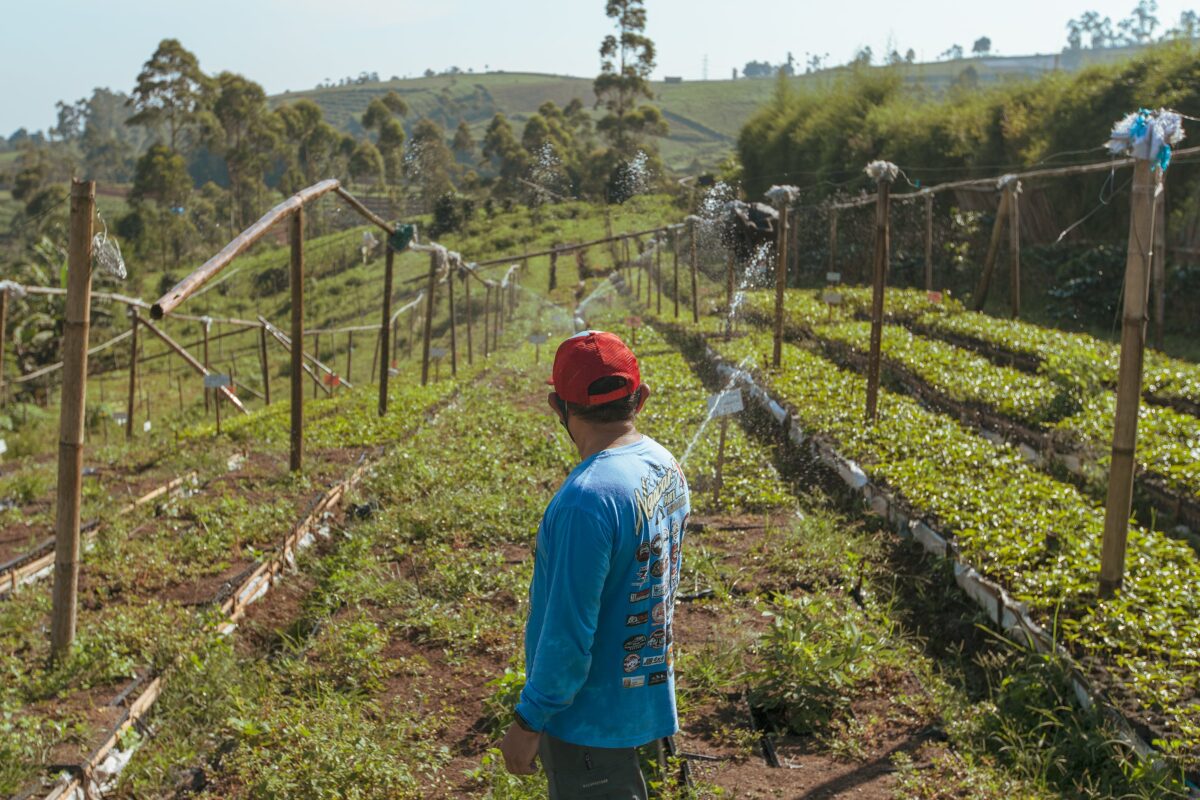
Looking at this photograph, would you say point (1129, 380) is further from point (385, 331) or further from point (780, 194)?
point (385, 331)

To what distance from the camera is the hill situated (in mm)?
101250

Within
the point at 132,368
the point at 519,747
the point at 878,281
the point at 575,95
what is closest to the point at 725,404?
the point at 878,281

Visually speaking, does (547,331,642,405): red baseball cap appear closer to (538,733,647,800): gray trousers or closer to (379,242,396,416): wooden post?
(538,733,647,800): gray trousers

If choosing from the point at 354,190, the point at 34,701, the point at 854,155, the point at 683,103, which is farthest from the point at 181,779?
the point at 683,103

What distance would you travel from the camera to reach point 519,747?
2.46 metres

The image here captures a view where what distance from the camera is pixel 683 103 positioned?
4500 inches

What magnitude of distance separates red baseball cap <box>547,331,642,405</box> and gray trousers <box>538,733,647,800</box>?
85 centimetres

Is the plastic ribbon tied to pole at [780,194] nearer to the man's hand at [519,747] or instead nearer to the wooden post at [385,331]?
the wooden post at [385,331]

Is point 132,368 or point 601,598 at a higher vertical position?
point 601,598

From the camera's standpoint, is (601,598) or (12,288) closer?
(601,598)

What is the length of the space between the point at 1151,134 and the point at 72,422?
5402 mm

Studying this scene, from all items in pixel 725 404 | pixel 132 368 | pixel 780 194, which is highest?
pixel 780 194

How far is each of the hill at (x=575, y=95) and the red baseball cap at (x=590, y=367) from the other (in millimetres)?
77741

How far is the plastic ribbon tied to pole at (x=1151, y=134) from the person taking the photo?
4961 millimetres
